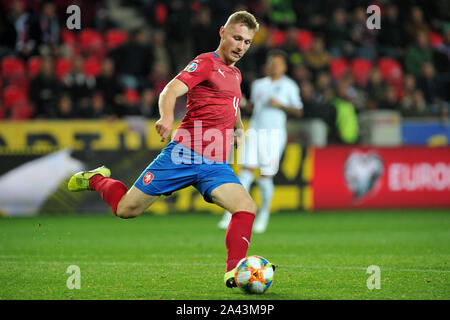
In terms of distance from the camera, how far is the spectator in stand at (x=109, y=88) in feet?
45.7

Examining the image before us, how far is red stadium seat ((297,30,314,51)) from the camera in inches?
685

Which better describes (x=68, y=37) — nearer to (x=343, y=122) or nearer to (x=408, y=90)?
(x=343, y=122)

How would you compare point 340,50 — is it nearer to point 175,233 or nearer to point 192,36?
point 192,36

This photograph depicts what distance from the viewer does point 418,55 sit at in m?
17.5

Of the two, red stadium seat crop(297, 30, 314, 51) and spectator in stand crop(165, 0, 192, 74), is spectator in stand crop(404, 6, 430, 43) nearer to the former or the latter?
red stadium seat crop(297, 30, 314, 51)

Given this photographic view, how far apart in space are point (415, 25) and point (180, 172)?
1386 centimetres

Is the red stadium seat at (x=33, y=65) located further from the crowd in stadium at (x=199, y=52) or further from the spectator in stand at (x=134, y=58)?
the spectator in stand at (x=134, y=58)

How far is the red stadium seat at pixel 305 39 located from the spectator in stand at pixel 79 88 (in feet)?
18.4

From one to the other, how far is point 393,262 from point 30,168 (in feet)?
23.4

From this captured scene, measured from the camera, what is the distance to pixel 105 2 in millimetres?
17125

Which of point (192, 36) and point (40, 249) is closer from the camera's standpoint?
point (40, 249)

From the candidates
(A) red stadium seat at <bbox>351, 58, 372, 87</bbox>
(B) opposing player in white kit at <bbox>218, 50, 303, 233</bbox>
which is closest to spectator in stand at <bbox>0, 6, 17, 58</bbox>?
(B) opposing player in white kit at <bbox>218, 50, 303, 233</bbox>

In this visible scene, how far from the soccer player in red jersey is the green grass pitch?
605 millimetres
